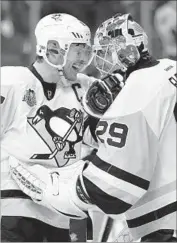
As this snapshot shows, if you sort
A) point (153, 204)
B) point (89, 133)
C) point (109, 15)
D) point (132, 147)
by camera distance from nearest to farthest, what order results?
point (132, 147)
point (153, 204)
point (89, 133)
point (109, 15)

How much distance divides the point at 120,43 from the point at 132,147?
33 cm

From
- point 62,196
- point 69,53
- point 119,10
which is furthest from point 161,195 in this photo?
point 119,10

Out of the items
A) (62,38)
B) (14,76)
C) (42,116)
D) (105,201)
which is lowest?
(105,201)

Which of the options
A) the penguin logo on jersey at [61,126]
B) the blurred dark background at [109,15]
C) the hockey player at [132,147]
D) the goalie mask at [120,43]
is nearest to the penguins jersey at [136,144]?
the hockey player at [132,147]

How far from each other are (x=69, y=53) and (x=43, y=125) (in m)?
0.22

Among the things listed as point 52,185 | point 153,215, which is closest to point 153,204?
point 153,215

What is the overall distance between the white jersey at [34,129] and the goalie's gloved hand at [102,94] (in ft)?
0.42

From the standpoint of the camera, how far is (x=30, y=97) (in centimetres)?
183

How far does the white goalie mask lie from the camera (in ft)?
6.09

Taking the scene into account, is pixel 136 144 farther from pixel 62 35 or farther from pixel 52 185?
pixel 62 35

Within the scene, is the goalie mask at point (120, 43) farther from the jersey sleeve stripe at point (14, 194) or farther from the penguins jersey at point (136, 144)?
the jersey sleeve stripe at point (14, 194)

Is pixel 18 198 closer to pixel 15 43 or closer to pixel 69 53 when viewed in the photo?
pixel 69 53

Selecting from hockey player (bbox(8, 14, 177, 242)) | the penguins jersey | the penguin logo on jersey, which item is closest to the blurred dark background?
the penguin logo on jersey

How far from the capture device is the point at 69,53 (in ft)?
6.15
